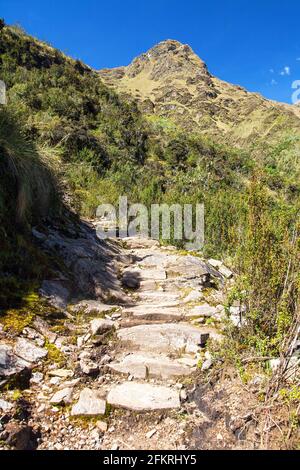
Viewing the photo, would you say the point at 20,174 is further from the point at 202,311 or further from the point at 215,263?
the point at 215,263

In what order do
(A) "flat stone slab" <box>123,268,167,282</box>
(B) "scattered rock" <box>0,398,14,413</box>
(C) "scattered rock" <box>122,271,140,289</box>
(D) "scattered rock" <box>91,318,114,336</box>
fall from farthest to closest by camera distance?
(A) "flat stone slab" <box>123,268,167,282</box>, (C) "scattered rock" <box>122,271,140,289</box>, (D) "scattered rock" <box>91,318,114,336</box>, (B) "scattered rock" <box>0,398,14,413</box>

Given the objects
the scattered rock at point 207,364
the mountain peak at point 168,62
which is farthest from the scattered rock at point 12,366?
the mountain peak at point 168,62

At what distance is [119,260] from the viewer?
5816mm

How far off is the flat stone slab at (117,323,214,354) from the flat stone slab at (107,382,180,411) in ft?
1.89

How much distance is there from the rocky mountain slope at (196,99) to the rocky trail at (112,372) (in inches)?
2018

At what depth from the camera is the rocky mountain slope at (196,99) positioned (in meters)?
60.0

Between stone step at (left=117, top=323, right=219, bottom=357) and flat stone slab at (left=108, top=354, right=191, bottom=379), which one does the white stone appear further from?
stone step at (left=117, top=323, right=219, bottom=357)

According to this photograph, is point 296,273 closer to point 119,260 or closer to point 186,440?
point 186,440

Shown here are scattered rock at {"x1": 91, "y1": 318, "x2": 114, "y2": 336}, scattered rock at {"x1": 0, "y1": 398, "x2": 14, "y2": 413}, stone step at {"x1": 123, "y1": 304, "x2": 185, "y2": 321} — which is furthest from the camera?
stone step at {"x1": 123, "y1": 304, "x2": 185, "y2": 321}

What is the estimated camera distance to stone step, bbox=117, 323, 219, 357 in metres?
3.27

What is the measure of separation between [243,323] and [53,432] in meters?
1.85

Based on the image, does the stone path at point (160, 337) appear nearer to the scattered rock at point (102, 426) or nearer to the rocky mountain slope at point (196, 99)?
the scattered rock at point (102, 426)

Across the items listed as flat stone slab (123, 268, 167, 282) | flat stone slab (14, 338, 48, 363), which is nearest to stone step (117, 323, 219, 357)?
flat stone slab (14, 338, 48, 363)

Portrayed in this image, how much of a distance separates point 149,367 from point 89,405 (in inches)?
26.8
